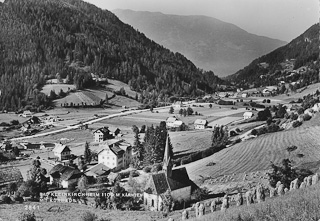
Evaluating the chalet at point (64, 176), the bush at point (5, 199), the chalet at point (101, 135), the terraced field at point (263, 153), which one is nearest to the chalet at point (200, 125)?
the chalet at point (101, 135)

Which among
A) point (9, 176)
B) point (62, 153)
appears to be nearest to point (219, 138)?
point (62, 153)

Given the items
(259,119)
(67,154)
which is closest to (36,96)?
(67,154)

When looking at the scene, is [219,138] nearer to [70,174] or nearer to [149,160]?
[149,160]

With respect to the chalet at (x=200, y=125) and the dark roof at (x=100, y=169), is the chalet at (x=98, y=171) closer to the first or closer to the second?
the dark roof at (x=100, y=169)

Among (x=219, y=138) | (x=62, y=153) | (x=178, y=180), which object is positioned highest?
(x=219, y=138)

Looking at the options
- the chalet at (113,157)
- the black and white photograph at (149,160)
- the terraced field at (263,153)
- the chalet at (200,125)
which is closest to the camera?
the black and white photograph at (149,160)

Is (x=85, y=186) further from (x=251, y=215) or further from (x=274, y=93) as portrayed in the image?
(x=274, y=93)

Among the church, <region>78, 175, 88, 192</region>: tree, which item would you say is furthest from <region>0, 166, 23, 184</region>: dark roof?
the church
